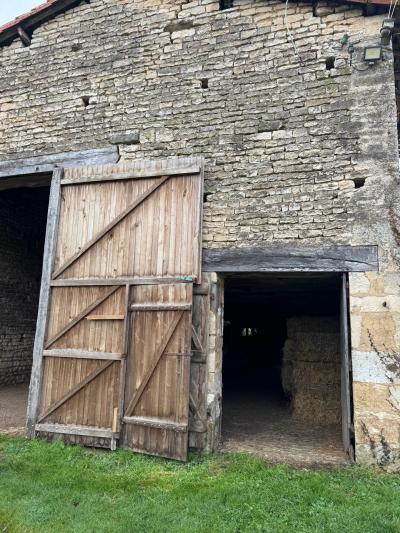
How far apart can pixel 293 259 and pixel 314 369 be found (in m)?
2.75

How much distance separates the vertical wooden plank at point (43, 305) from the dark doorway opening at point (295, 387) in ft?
8.68

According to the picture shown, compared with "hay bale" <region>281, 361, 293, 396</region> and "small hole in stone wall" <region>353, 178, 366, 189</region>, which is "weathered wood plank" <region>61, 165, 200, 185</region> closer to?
"small hole in stone wall" <region>353, 178, 366, 189</region>

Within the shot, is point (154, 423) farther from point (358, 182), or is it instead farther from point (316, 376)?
point (358, 182)

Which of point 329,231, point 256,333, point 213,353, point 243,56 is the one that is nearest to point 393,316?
point 329,231

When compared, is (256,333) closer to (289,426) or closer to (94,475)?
(289,426)

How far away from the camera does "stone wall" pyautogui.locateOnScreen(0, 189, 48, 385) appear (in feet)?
29.7

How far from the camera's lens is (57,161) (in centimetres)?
611

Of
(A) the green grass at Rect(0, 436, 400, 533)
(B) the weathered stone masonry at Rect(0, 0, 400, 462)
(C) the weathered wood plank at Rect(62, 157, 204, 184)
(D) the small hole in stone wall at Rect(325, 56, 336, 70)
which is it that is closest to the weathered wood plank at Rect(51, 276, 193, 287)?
(B) the weathered stone masonry at Rect(0, 0, 400, 462)

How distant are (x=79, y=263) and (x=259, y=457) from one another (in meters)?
3.49

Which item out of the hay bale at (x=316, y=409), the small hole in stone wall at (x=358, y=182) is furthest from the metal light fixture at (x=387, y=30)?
the hay bale at (x=316, y=409)

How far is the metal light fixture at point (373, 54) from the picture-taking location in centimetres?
498

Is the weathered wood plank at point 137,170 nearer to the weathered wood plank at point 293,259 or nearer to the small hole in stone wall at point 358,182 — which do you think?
the weathered wood plank at point 293,259

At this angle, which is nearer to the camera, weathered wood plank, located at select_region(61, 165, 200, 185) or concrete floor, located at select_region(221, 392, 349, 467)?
concrete floor, located at select_region(221, 392, 349, 467)

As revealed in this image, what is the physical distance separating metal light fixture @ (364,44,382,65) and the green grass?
4.96 m
